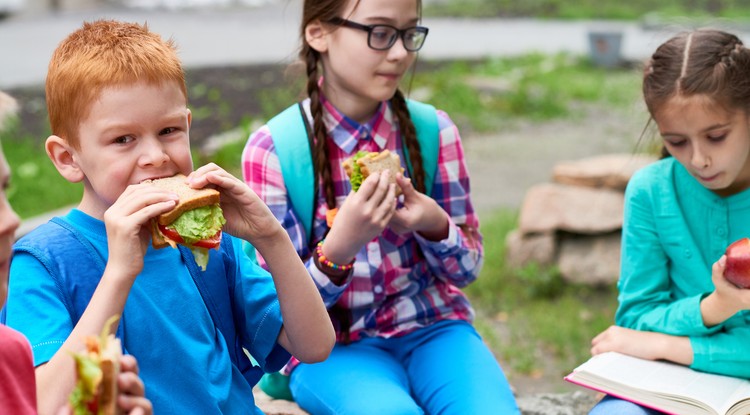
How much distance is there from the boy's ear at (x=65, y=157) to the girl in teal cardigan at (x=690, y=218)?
1565 mm

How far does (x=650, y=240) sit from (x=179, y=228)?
5.14ft

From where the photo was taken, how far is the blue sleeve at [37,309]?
6.64 ft

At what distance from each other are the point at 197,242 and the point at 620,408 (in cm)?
130

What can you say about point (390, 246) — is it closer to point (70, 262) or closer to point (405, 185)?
point (405, 185)

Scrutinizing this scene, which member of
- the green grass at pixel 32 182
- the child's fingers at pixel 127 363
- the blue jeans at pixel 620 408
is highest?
the child's fingers at pixel 127 363

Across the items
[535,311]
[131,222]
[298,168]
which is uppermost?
[131,222]

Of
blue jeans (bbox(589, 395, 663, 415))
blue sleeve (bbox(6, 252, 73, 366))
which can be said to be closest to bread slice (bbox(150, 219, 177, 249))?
blue sleeve (bbox(6, 252, 73, 366))

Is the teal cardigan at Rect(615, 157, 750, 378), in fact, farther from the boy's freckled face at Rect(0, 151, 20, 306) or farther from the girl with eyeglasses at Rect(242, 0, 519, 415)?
the boy's freckled face at Rect(0, 151, 20, 306)

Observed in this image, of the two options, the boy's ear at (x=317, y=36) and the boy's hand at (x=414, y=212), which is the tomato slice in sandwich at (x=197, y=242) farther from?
the boy's ear at (x=317, y=36)

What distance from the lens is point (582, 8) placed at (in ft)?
56.4

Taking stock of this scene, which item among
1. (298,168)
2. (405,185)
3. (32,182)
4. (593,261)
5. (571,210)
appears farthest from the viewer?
(32,182)

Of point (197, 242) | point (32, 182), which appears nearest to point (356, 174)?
point (197, 242)

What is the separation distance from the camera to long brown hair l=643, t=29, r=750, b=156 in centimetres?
277

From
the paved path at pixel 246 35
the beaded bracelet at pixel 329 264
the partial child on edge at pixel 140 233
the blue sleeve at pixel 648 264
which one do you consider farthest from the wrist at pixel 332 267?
the paved path at pixel 246 35
